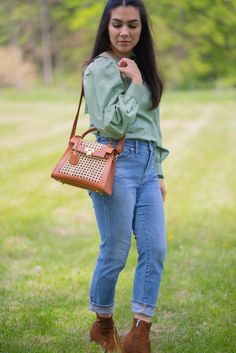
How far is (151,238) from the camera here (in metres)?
3.17

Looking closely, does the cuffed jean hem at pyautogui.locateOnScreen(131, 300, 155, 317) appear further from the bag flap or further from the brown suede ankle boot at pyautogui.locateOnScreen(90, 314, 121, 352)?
the bag flap

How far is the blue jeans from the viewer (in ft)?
10.3

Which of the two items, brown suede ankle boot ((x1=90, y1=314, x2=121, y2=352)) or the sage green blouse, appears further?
brown suede ankle boot ((x1=90, y1=314, x2=121, y2=352))

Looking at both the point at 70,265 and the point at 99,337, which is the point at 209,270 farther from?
the point at 99,337

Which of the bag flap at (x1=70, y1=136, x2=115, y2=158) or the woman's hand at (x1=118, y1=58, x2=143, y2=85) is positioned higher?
the woman's hand at (x1=118, y1=58, x2=143, y2=85)

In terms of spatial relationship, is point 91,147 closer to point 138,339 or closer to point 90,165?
point 90,165

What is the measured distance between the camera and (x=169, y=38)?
92.1 feet

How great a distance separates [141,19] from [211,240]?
3276 millimetres

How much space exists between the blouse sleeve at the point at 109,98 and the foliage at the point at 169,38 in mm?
20841

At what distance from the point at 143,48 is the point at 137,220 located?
96 centimetres

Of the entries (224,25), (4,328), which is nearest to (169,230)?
(4,328)

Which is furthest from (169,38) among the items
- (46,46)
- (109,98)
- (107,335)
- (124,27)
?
(109,98)

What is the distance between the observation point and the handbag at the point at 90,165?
306 centimetres

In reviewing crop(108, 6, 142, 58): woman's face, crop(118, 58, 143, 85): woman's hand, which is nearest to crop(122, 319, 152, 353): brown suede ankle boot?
crop(118, 58, 143, 85): woman's hand
